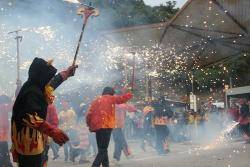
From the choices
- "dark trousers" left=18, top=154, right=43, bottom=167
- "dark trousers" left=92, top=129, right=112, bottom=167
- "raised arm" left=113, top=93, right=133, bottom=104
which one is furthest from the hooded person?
"dark trousers" left=92, top=129, right=112, bottom=167

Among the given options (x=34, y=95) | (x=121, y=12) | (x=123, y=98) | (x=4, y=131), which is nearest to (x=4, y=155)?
(x=4, y=131)

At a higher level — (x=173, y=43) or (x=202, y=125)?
(x=173, y=43)

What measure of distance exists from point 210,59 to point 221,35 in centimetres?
147

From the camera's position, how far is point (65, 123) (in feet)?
39.8

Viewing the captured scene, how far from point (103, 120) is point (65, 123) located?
4002mm

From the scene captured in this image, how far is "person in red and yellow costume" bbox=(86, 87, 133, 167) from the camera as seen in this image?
8102mm

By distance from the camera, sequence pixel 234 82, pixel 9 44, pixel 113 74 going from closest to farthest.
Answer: pixel 113 74 < pixel 9 44 < pixel 234 82

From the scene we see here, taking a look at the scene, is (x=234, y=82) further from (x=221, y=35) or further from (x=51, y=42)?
(x=221, y=35)

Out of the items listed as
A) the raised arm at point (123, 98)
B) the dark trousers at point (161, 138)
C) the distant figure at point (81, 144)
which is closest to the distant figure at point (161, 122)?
the dark trousers at point (161, 138)

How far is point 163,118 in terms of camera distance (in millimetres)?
12930

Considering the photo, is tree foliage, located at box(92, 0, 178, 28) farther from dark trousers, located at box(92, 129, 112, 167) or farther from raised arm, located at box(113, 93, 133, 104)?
dark trousers, located at box(92, 129, 112, 167)

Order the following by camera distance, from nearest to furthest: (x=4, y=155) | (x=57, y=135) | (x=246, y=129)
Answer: (x=57, y=135) → (x=4, y=155) → (x=246, y=129)

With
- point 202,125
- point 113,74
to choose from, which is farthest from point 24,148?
point 202,125

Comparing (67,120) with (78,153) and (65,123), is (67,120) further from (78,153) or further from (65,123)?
(78,153)
